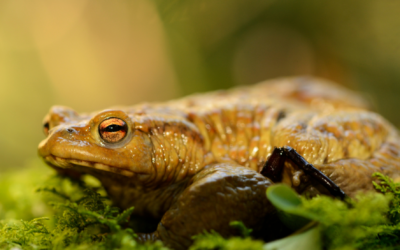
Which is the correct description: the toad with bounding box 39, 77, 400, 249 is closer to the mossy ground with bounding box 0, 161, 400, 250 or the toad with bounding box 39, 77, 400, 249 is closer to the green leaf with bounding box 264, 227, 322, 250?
the mossy ground with bounding box 0, 161, 400, 250

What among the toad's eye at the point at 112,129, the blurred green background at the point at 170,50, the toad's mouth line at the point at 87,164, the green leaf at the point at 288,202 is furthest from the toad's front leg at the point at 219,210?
the blurred green background at the point at 170,50

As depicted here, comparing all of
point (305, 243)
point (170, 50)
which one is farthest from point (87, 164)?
point (170, 50)

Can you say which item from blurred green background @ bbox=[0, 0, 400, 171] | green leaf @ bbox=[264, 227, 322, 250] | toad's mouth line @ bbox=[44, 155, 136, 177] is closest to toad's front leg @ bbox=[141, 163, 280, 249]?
green leaf @ bbox=[264, 227, 322, 250]

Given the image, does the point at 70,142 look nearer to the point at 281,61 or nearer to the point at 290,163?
the point at 290,163

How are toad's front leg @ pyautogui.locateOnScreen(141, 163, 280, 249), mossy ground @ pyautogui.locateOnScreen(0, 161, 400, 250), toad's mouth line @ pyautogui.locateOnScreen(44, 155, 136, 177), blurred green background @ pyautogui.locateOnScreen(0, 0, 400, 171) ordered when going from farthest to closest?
blurred green background @ pyautogui.locateOnScreen(0, 0, 400, 171)
toad's mouth line @ pyautogui.locateOnScreen(44, 155, 136, 177)
toad's front leg @ pyautogui.locateOnScreen(141, 163, 280, 249)
mossy ground @ pyautogui.locateOnScreen(0, 161, 400, 250)

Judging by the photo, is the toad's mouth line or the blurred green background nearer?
the toad's mouth line

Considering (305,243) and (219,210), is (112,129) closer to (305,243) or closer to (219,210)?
(219,210)

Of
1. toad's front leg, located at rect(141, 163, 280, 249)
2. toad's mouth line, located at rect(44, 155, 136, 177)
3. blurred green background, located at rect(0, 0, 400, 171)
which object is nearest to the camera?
toad's front leg, located at rect(141, 163, 280, 249)
